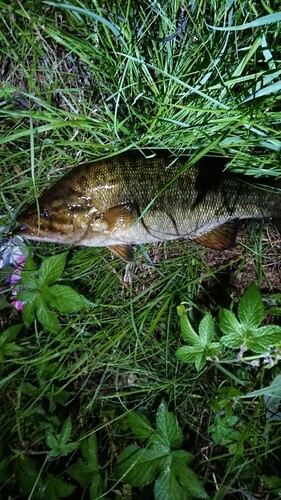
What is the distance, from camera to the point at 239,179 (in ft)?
7.66

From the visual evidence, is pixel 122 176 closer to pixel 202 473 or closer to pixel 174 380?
pixel 174 380

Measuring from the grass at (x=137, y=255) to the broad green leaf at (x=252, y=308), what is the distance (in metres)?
0.26

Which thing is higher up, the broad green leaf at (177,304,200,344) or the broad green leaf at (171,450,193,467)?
the broad green leaf at (177,304,200,344)

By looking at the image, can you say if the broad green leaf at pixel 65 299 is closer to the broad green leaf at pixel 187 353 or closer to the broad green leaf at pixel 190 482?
the broad green leaf at pixel 187 353

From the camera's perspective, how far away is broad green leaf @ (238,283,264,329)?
2133 mm

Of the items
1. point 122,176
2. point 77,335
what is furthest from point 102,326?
point 122,176

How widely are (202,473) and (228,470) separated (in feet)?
0.78

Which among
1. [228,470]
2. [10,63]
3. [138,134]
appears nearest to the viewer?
[228,470]

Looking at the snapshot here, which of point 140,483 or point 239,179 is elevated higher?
point 239,179

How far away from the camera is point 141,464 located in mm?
2277

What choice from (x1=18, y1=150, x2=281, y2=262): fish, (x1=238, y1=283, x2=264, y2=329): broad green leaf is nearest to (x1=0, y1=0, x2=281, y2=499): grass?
(x1=18, y1=150, x2=281, y2=262): fish

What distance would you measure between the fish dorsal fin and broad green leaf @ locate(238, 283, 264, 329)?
325 mm

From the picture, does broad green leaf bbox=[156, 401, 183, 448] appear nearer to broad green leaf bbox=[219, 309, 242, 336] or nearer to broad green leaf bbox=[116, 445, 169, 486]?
broad green leaf bbox=[116, 445, 169, 486]

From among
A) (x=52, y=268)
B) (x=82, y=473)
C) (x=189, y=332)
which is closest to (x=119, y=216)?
(x=52, y=268)
